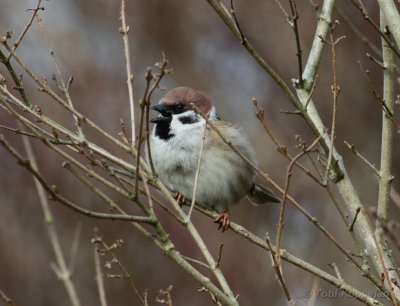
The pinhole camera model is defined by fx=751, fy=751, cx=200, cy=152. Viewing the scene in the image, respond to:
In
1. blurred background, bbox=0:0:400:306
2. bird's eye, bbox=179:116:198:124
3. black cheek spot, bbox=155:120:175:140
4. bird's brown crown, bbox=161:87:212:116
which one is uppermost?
bird's brown crown, bbox=161:87:212:116

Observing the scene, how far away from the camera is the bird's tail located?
16.3 ft

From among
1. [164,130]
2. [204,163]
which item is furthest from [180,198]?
[164,130]

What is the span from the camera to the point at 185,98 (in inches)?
174

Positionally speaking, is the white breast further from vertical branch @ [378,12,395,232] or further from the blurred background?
the blurred background

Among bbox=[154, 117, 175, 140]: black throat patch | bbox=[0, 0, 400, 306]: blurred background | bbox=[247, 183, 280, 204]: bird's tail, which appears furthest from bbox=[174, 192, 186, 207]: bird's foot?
bbox=[0, 0, 400, 306]: blurred background

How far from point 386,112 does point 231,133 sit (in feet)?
5.43

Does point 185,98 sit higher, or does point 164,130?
point 185,98

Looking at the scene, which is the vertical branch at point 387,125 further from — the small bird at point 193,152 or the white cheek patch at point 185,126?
the white cheek patch at point 185,126

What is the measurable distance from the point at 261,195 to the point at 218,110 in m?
3.21

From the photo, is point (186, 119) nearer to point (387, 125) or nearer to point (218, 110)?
point (387, 125)

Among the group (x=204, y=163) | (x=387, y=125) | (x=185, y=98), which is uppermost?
(x=387, y=125)

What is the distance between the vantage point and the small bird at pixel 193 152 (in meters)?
4.31

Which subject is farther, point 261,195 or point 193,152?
point 261,195

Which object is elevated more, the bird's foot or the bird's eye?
the bird's eye
